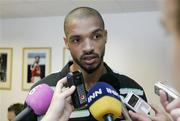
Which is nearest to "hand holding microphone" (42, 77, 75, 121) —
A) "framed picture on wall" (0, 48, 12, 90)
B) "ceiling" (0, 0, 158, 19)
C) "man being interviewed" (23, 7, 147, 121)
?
"man being interviewed" (23, 7, 147, 121)

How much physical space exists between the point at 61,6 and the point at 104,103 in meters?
3.05

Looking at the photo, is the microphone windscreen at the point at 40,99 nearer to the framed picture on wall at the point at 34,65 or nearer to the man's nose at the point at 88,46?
the man's nose at the point at 88,46

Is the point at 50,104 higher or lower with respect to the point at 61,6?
lower

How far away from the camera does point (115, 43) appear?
409cm

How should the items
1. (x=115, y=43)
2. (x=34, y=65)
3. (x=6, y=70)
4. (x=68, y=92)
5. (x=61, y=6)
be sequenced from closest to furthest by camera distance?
(x=68, y=92) < (x=61, y=6) < (x=115, y=43) < (x=34, y=65) < (x=6, y=70)

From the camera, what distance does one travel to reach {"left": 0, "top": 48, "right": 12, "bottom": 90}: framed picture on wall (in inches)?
174

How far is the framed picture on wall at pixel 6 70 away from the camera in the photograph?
4430 mm

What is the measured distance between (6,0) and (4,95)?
1.47 m

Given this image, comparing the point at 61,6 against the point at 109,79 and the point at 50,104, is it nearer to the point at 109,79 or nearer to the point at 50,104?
the point at 109,79

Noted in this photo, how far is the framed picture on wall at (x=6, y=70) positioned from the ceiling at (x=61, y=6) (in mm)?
638

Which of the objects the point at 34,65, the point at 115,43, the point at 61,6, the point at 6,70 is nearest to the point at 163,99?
the point at 61,6

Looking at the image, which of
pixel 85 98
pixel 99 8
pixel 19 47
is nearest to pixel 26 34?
pixel 19 47

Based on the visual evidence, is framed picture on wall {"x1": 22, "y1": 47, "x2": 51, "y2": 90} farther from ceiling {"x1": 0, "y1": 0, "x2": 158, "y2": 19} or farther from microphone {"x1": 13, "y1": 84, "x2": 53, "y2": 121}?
microphone {"x1": 13, "y1": 84, "x2": 53, "y2": 121}

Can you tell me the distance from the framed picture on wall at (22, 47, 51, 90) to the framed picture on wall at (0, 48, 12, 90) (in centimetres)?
22
